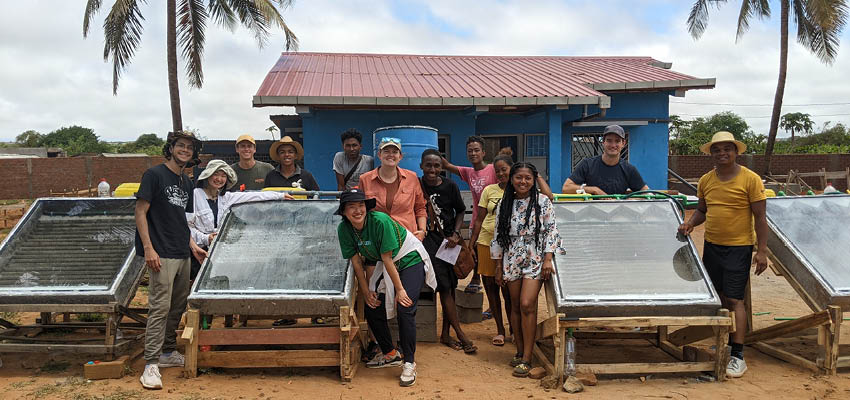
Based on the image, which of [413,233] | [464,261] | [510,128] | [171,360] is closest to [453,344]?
[464,261]

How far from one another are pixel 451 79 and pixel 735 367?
936cm

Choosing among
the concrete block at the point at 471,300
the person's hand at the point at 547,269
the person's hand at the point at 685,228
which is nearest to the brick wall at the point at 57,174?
the concrete block at the point at 471,300

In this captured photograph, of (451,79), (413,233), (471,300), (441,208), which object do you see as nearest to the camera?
(413,233)

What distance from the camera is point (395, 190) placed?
451cm

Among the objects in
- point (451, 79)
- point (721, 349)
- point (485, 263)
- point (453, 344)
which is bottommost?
point (453, 344)

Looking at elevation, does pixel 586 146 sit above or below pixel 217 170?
above

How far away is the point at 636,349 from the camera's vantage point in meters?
5.09

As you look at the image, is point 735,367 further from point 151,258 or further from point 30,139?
point 30,139

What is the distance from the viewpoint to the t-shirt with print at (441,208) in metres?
4.89

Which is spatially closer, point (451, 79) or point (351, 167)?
point (351, 167)

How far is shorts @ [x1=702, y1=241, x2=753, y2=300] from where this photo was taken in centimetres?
436

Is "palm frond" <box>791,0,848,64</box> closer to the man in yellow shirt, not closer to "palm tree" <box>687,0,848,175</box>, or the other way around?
"palm tree" <box>687,0,848,175</box>

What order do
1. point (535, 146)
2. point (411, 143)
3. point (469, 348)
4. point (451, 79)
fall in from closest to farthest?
point (469, 348)
point (411, 143)
point (535, 146)
point (451, 79)

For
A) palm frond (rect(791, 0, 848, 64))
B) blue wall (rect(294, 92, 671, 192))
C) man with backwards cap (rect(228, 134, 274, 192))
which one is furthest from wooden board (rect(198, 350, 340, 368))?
palm frond (rect(791, 0, 848, 64))
